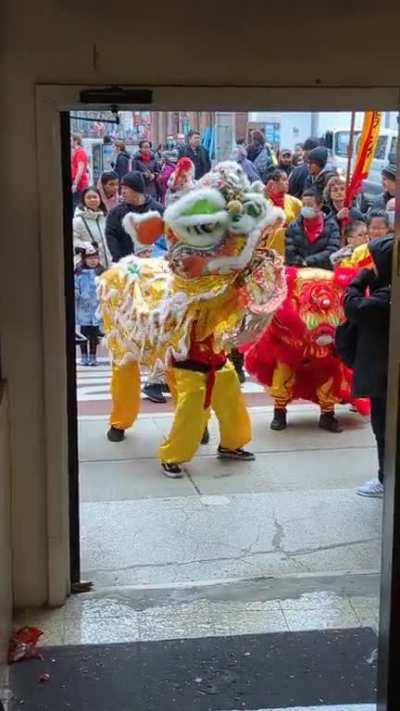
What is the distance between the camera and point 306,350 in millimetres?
6199

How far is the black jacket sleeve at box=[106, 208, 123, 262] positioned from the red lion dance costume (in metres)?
1.68

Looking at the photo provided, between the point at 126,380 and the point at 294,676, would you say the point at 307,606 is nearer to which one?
the point at 294,676

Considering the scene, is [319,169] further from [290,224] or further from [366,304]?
[366,304]

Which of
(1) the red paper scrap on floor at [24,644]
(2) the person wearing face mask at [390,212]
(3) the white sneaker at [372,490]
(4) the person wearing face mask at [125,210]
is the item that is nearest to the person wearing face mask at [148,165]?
(4) the person wearing face mask at [125,210]

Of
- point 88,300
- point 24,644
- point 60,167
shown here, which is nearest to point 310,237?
point 88,300

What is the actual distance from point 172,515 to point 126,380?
1.17 m

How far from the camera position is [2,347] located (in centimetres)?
363

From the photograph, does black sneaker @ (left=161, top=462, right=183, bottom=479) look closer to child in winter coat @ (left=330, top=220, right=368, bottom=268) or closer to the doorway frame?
the doorway frame

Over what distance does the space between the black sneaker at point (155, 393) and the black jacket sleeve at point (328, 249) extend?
1516 mm

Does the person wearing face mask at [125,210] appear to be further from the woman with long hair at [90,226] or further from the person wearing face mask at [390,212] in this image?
the person wearing face mask at [390,212]

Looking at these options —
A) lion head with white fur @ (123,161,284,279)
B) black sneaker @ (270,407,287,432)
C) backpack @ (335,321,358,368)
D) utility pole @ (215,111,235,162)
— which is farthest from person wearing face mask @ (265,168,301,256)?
utility pole @ (215,111,235,162)

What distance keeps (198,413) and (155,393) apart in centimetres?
208

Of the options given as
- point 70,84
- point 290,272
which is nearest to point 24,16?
point 70,84

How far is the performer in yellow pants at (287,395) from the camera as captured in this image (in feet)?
20.8
